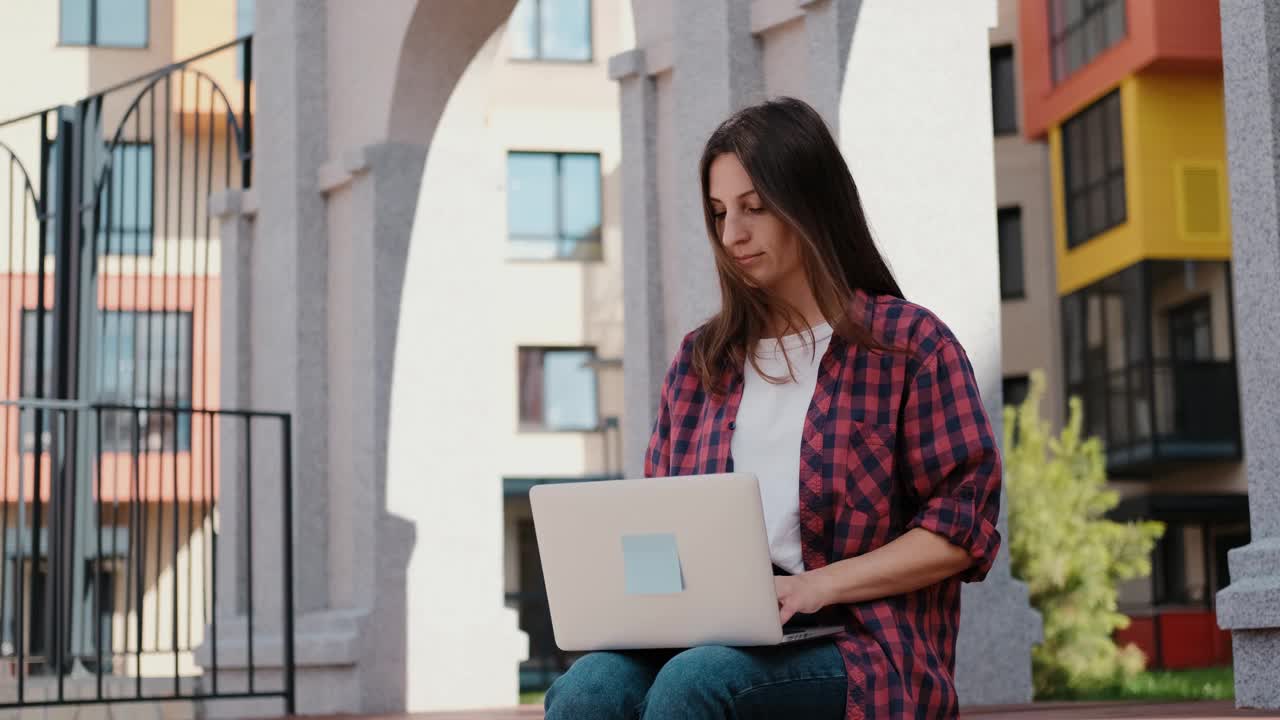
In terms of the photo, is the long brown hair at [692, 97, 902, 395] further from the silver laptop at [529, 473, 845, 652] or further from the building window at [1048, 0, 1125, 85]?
the building window at [1048, 0, 1125, 85]

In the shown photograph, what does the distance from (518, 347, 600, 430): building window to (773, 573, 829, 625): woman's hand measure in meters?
25.5

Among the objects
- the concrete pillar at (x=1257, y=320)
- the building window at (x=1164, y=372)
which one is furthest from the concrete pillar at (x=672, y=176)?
the building window at (x=1164, y=372)

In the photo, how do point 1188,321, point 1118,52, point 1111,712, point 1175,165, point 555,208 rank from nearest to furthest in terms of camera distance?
1. point 1111,712
2. point 1175,165
3. point 1118,52
4. point 1188,321
5. point 555,208

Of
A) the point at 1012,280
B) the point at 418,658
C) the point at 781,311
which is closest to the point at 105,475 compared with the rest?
the point at 1012,280

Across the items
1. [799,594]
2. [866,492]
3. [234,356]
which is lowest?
[799,594]

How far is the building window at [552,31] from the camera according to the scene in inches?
1109

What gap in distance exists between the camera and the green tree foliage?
16.6 metres

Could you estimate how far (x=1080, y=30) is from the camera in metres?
27.9

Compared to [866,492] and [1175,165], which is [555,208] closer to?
[1175,165]

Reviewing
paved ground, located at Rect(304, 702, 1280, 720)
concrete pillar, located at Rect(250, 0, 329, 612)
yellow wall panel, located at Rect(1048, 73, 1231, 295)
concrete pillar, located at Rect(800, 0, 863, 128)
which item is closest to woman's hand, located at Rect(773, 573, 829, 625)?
paved ground, located at Rect(304, 702, 1280, 720)

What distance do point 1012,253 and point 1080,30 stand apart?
147 inches

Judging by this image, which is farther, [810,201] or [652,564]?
[810,201]

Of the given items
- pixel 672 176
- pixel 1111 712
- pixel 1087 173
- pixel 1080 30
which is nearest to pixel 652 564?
pixel 1111 712

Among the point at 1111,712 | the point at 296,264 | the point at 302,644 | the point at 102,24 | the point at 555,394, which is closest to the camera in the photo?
the point at 1111,712
